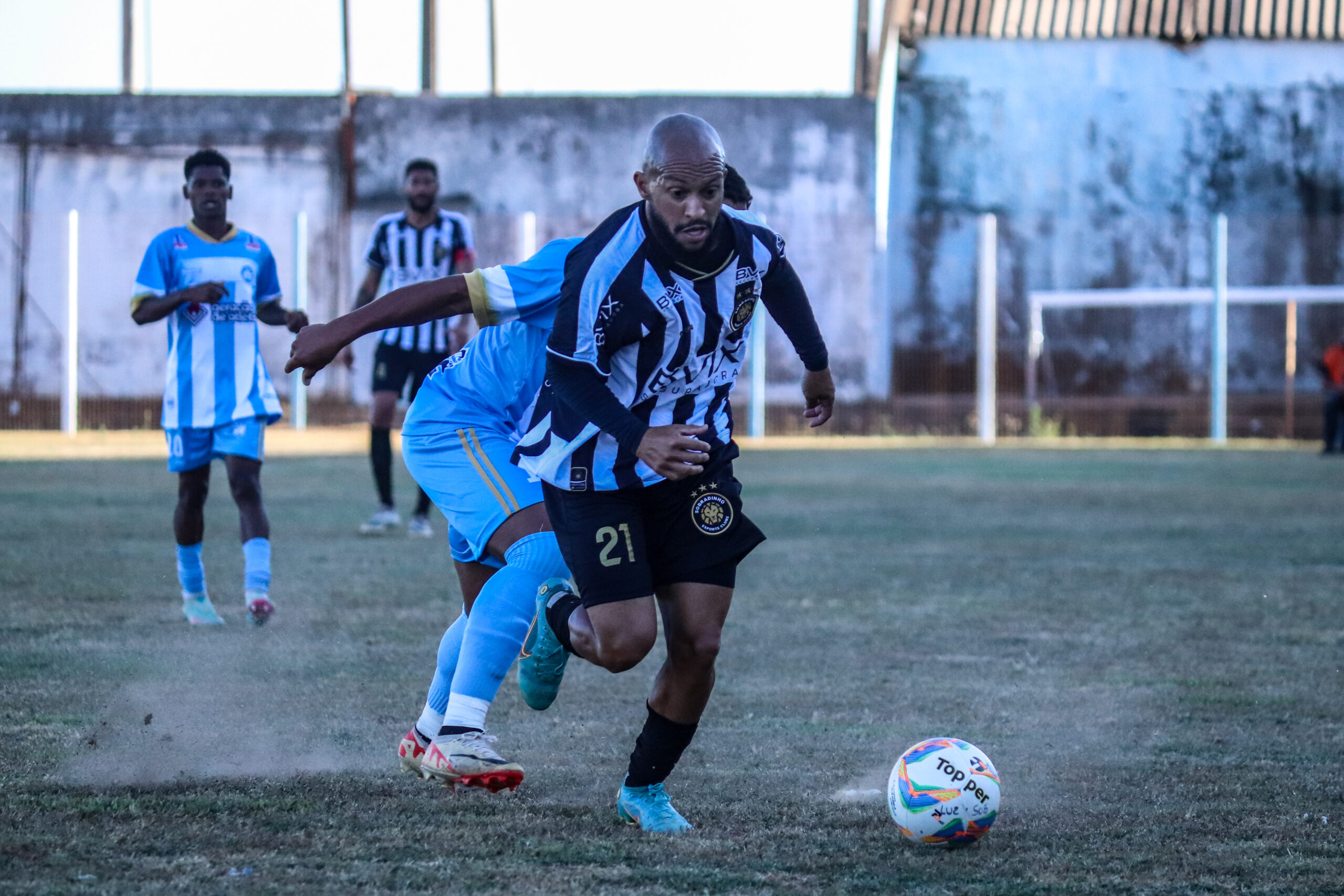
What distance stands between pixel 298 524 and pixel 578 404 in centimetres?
748

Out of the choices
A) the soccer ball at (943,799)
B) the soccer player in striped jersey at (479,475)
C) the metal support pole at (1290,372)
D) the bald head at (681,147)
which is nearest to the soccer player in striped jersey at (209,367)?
the soccer player in striped jersey at (479,475)

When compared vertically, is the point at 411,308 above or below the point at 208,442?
above

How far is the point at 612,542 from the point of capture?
3.83 metres

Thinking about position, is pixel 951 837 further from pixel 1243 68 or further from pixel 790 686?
pixel 1243 68

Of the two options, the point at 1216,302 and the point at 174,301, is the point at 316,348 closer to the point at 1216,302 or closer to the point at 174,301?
the point at 174,301

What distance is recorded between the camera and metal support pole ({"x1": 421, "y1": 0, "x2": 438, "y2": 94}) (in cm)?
2647

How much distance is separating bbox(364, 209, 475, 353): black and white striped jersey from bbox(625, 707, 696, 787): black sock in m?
6.62

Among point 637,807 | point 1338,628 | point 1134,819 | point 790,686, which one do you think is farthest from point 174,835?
point 1338,628

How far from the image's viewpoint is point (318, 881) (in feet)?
10.7

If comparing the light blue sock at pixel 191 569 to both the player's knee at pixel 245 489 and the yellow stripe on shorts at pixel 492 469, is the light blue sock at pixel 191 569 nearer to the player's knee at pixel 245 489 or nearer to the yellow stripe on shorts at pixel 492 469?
the player's knee at pixel 245 489

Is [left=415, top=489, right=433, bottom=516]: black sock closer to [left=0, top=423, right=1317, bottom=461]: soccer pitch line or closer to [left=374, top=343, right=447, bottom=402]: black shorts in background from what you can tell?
[left=374, top=343, right=447, bottom=402]: black shorts in background

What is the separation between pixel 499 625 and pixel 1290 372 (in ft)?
67.6

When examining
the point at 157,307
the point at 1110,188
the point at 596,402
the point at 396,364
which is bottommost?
the point at 596,402

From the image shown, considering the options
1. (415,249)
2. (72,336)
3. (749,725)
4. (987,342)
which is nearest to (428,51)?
(72,336)
